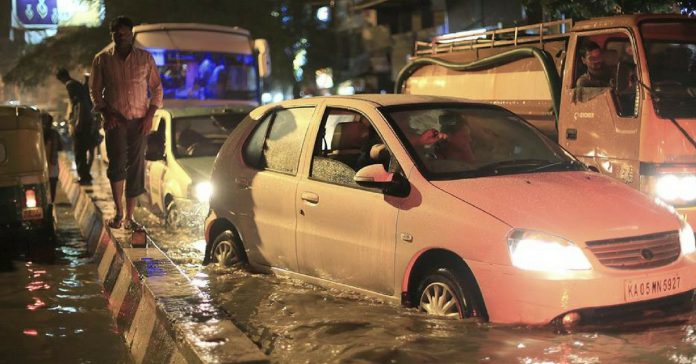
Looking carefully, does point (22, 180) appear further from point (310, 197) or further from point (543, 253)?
point (543, 253)

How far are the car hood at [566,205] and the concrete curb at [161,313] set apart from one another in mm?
1662

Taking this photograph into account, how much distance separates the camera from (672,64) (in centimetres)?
826

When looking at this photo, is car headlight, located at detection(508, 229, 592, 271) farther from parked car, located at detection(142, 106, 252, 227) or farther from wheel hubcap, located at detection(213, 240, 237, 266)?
parked car, located at detection(142, 106, 252, 227)

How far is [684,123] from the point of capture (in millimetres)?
7473

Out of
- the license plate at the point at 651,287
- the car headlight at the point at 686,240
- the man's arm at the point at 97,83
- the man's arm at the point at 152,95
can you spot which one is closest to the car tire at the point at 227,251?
the man's arm at the point at 152,95

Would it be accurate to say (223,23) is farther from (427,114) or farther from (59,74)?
(427,114)

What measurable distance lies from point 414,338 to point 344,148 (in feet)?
6.38

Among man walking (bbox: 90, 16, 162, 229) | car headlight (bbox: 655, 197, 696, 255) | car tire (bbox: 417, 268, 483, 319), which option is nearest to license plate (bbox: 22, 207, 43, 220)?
man walking (bbox: 90, 16, 162, 229)

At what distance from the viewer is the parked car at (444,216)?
505 centimetres

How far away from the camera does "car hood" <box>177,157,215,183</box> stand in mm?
10195

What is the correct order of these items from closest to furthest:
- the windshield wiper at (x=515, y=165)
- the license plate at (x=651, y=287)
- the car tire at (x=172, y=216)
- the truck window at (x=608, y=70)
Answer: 1. the license plate at (x=651, y=287)
2. the windshield wiper at (x=515, y=165)
3. the truck window at (x=608, y=70)
4. the car tire at (x=172, y=216)

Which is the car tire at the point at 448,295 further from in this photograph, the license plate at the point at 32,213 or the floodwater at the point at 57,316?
the license plate at the point at 32,213

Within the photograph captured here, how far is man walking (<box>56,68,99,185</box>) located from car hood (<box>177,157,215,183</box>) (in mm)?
4724

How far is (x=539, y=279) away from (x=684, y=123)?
10.5 feet
